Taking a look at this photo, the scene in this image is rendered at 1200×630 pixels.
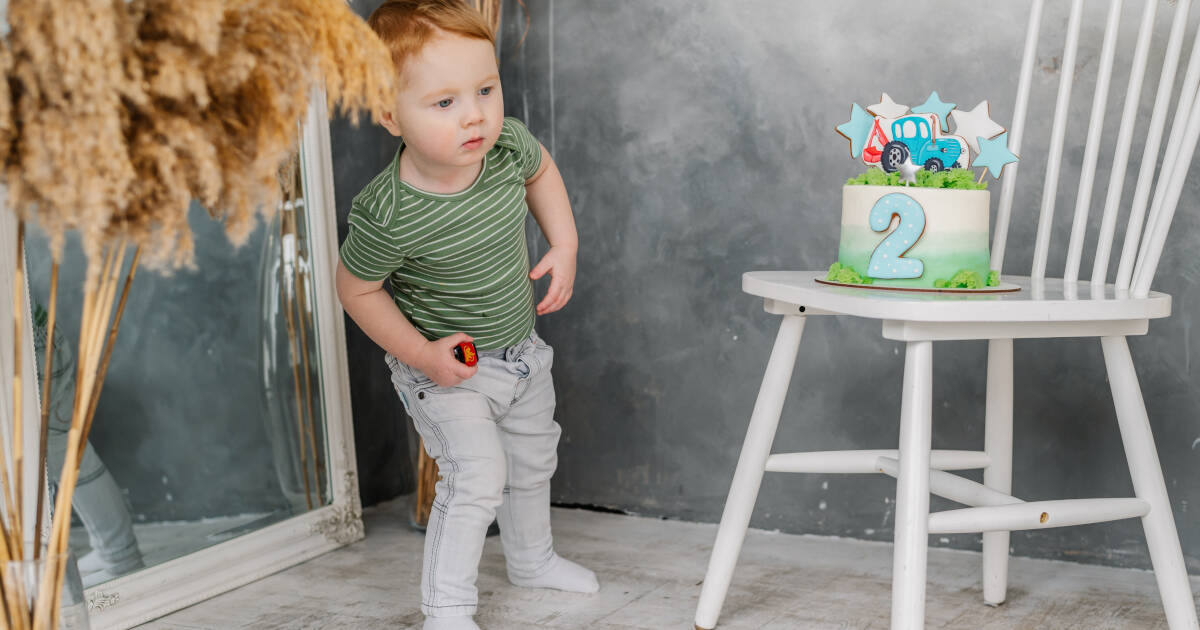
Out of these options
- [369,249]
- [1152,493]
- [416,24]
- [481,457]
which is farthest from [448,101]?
[1152,493]

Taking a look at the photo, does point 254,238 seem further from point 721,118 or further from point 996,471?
point 996,471

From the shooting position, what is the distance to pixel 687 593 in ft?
4.92

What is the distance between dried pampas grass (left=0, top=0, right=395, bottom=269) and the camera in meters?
0.66

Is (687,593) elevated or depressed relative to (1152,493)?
depressed

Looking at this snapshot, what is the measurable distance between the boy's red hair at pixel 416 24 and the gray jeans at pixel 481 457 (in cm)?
41

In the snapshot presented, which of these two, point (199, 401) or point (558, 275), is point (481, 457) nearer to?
point (558, 275)

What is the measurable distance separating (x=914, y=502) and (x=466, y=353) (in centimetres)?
55

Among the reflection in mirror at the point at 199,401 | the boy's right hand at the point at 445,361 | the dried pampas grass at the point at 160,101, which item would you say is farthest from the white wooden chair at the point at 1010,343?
the reflection in mirror at the point at 199,401

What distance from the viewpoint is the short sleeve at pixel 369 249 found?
1285 millimetres

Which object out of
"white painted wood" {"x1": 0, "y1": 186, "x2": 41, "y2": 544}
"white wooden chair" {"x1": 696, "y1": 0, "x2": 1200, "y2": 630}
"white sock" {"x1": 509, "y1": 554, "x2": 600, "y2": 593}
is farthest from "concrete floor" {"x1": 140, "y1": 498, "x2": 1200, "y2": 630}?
"white painted wood" {"x1": 0, "y1": 186, "x2": 41, "y2": 544}

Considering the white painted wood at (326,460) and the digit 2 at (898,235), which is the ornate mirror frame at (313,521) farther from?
the digit 2 at (898,235)

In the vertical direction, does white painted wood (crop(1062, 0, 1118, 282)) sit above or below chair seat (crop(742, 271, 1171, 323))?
above

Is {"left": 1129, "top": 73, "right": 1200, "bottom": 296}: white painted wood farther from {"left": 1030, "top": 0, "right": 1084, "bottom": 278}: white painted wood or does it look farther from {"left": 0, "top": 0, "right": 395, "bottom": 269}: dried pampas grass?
{"left": 0, "top": 0, "right": 395, "bottom": 269}: dried pampas grass

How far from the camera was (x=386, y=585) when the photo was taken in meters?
1.54
